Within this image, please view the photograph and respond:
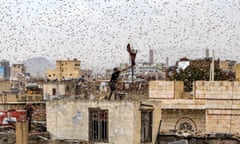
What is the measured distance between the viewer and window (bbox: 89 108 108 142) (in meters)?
12.7

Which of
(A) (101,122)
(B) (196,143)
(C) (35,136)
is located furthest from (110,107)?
(B) (196,143)

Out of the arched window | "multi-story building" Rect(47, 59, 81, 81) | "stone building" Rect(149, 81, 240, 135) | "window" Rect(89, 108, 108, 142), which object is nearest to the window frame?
"window" Rect(89, 108, 108, 142)

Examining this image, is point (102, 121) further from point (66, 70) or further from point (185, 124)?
point (66, 70)

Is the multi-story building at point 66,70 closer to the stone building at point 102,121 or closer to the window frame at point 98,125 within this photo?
the stone building at point 102,121

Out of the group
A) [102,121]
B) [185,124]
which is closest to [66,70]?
[185,124]

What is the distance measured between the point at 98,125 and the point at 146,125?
157 cm

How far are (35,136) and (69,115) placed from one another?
1.21 metres

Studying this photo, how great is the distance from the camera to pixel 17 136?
452 inches

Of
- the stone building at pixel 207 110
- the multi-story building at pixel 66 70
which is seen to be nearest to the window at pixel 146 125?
the stone building at pixel 207 110

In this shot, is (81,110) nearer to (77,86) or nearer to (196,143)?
(196,143)

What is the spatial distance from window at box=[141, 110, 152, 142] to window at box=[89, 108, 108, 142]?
1.16 metres

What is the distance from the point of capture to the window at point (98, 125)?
12727 millimetres

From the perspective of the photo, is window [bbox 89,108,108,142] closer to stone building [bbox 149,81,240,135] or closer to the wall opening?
the wall opening

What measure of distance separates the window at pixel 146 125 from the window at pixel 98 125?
1160 millimetres
